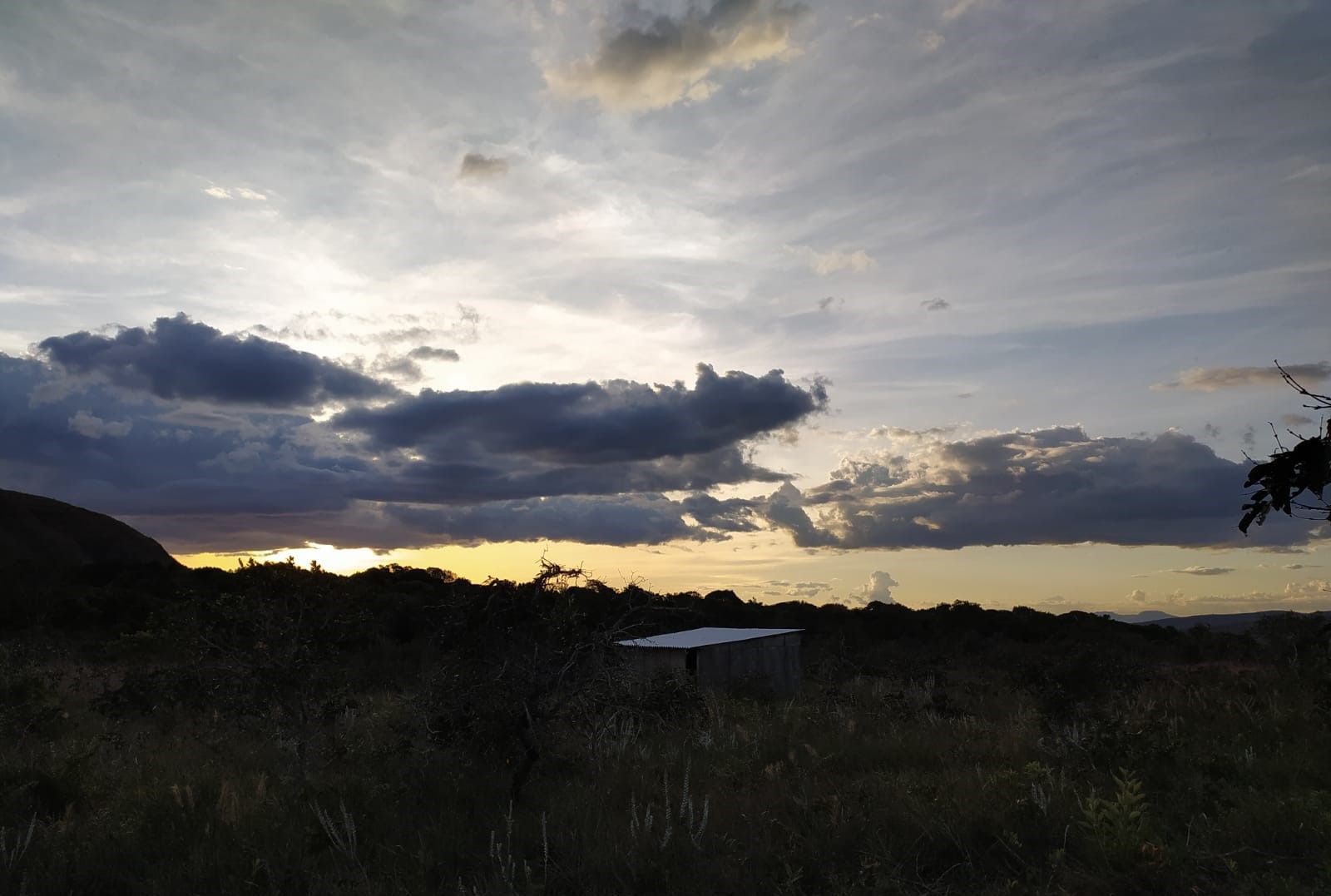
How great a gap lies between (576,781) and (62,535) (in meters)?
69.6

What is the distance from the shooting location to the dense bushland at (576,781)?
6.54 meters

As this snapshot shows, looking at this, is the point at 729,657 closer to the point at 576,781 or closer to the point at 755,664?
the point at 755,664

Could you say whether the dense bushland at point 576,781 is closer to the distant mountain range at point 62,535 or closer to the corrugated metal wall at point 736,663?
the corrugated metal wall at point 736,663

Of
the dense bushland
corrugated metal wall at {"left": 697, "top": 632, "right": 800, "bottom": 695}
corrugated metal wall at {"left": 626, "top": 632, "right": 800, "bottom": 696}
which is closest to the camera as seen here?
the dense bushland

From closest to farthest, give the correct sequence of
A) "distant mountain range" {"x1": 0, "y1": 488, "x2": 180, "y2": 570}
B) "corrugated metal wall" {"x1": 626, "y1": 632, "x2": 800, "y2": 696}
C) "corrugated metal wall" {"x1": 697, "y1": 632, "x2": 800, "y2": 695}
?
1. "corrugated metal wall" {"x1": 626, "y1": 632, "x2": 800, "y2": 696}
2. "corrugated metal wall" {"x1": 697, "y1": 632, "x2": 800, "y2": 695}
3. "distant mountain range" {"x1": 0, "y1": 488, "x2": 180, "y2": 570}

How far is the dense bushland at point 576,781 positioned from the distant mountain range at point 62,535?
51.4 metres

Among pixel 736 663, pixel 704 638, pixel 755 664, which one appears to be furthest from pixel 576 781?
pixel 755 664

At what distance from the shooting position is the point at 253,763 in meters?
11.2

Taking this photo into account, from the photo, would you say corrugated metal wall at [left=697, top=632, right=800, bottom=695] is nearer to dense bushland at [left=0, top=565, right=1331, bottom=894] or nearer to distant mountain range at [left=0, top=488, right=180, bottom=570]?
dense bushland at [left=0, top=565, right=1331, bottom=894]

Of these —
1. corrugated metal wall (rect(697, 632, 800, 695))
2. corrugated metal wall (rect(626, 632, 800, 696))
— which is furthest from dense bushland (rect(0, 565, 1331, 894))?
corrugated metal wall (rect(697, 632, 800, 695))

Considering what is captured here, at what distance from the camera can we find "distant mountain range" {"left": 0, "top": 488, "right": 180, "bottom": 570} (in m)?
58.0

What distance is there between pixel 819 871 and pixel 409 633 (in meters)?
32.3

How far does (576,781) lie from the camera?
29.0 feet

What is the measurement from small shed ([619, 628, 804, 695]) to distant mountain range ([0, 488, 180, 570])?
4491 centimetres
